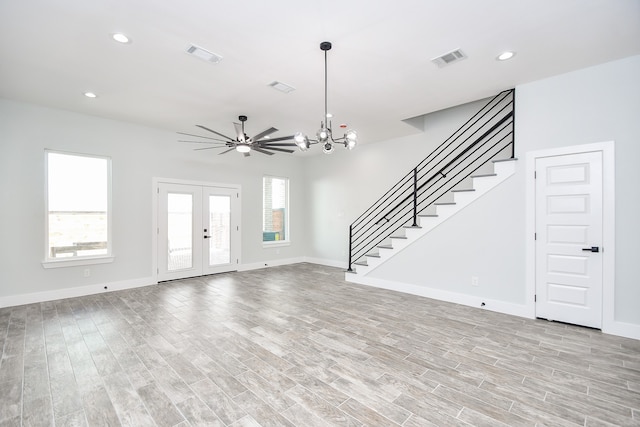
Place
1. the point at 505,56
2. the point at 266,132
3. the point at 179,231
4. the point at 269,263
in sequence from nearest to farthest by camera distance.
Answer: the point at 505,56 → the point at 266,132 → the point at 179,231 → the point at 269,263

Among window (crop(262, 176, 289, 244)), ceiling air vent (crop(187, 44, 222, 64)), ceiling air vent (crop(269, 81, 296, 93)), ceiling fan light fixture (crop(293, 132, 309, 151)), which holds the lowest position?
window (crop(262, 176, 289, 244))

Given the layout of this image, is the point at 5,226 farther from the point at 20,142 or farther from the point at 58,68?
the point at 58,68

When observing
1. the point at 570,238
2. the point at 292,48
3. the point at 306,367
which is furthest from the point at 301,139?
the point at 570,238

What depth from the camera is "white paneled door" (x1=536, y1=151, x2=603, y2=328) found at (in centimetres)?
365

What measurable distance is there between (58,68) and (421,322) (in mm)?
5725

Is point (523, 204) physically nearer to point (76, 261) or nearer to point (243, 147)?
point (243, 147)

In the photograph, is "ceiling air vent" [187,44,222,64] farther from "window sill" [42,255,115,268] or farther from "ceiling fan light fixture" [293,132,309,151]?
"window sill" [42,255,115,268]

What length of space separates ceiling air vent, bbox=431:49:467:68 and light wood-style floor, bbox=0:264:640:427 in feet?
10.9

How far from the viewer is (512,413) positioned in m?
2.09

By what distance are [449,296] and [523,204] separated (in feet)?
6.06

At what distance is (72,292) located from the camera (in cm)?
507

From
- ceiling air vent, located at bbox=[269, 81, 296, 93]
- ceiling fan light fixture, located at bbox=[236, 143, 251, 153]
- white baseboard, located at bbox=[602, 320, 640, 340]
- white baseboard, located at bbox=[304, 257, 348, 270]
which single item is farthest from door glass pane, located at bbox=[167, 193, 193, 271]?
white baseboard, located at bbox=[602, 320, 640, 340]

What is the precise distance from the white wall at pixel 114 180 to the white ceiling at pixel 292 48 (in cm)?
52

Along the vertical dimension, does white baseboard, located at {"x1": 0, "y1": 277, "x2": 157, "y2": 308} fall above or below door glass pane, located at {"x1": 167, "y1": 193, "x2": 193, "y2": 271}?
below
